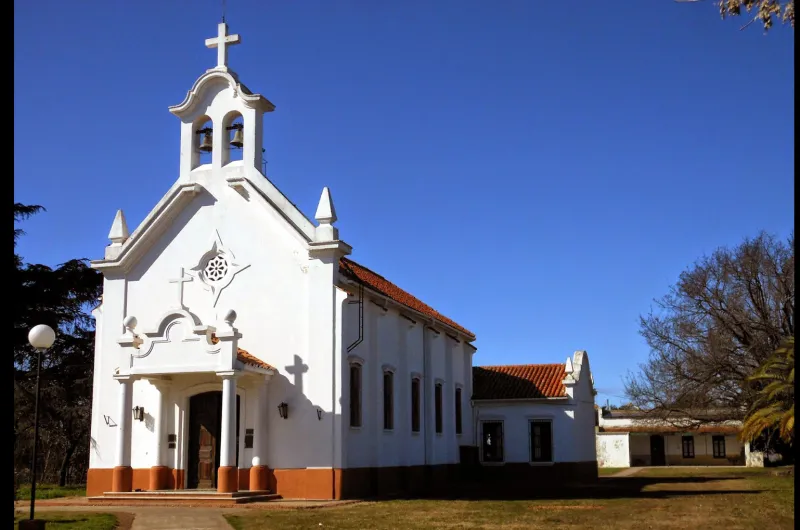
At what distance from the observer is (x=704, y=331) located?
42.2m

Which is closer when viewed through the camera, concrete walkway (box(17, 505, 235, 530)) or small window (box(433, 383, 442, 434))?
concrete walkway (box(17, 505, 235, 530))

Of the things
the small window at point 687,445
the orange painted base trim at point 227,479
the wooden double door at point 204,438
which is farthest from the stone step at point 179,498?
the small window at point 687,445

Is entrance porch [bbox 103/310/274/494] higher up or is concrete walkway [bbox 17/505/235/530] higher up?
entrance porch [bbox 103/310/274/494]

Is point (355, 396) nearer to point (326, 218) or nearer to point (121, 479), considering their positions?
point (326, 218)

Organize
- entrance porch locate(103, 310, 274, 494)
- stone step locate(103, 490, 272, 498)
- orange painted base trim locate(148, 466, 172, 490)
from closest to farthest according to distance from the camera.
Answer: stone step locate(103, 490, 272, 498)
entrance porch locate(103, 310, 274, 494)
orange painted base trim locate(148, 466, 172, 490)

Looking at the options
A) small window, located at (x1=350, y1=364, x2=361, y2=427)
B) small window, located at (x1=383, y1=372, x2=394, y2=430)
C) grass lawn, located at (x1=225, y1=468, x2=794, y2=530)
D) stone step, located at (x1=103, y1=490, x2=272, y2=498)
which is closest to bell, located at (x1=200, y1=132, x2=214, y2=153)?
small window, located at (x1=350, y1=364, x2=361, y2=427)

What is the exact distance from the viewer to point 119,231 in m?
27.2

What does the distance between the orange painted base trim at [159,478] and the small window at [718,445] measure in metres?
49.8

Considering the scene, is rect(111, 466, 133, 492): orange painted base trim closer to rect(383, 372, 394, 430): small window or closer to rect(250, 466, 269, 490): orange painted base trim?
rect(250, 466, 269, 490): orange painted base trim

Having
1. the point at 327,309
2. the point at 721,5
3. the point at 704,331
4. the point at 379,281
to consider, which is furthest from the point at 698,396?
the point at 721,5

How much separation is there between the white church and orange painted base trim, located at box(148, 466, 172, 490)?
0.12 ft

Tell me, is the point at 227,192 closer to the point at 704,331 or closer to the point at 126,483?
the point at 126,483

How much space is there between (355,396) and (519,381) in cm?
1523

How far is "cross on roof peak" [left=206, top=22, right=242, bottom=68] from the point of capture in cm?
2684
